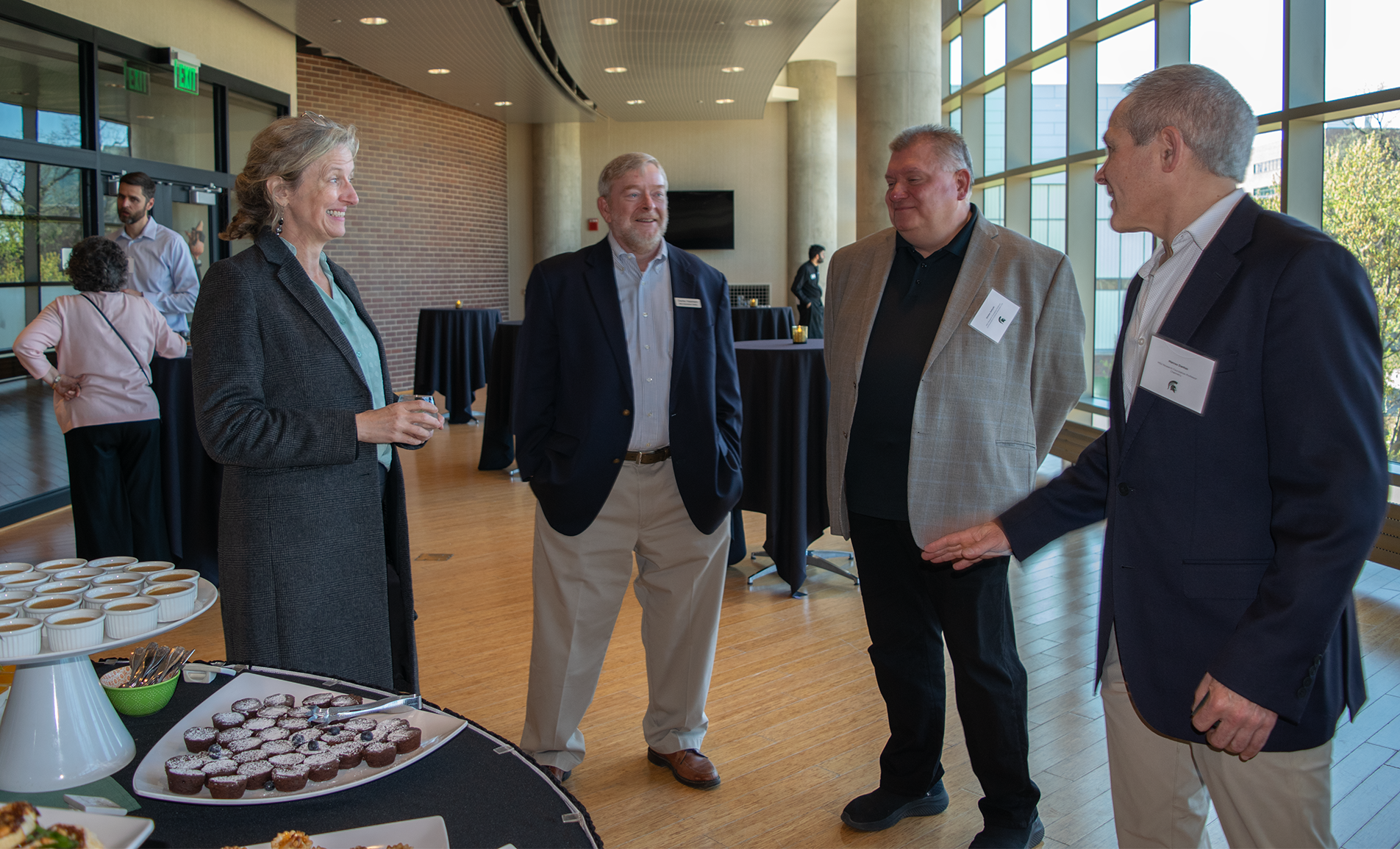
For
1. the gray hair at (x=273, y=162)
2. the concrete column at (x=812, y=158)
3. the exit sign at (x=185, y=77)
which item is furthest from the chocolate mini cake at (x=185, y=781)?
the concrete column at (x=812, y=158)

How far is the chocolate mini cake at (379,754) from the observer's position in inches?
40.1

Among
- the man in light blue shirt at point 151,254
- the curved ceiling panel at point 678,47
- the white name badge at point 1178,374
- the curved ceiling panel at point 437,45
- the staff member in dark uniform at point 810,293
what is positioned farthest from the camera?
the staff member in dark uniform at point 810,293

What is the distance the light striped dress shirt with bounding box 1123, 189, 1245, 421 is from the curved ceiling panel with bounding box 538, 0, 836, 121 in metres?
8.13

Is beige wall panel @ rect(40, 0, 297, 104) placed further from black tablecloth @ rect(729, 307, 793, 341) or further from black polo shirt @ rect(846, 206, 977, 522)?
black polo shirt @ rect(846, 206, 977, 522)

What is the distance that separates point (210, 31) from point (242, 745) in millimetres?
8439

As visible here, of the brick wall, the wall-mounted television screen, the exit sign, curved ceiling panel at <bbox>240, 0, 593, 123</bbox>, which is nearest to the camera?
the exit sign

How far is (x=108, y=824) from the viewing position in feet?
2.84

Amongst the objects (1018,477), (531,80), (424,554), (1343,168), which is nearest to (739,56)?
(531,80)

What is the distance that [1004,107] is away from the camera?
9.16m

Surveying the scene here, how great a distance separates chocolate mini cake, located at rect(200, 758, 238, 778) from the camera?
3.19ft

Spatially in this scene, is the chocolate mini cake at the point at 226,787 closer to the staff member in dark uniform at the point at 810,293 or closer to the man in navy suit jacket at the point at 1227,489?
the man in navy suit jacket at the point at 1227,489

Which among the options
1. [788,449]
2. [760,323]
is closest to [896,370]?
[788,449]

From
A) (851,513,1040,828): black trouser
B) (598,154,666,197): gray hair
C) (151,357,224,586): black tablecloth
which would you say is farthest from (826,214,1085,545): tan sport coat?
(151,357,224,586): black tablecloth

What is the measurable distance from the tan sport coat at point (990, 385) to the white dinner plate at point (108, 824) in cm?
152
